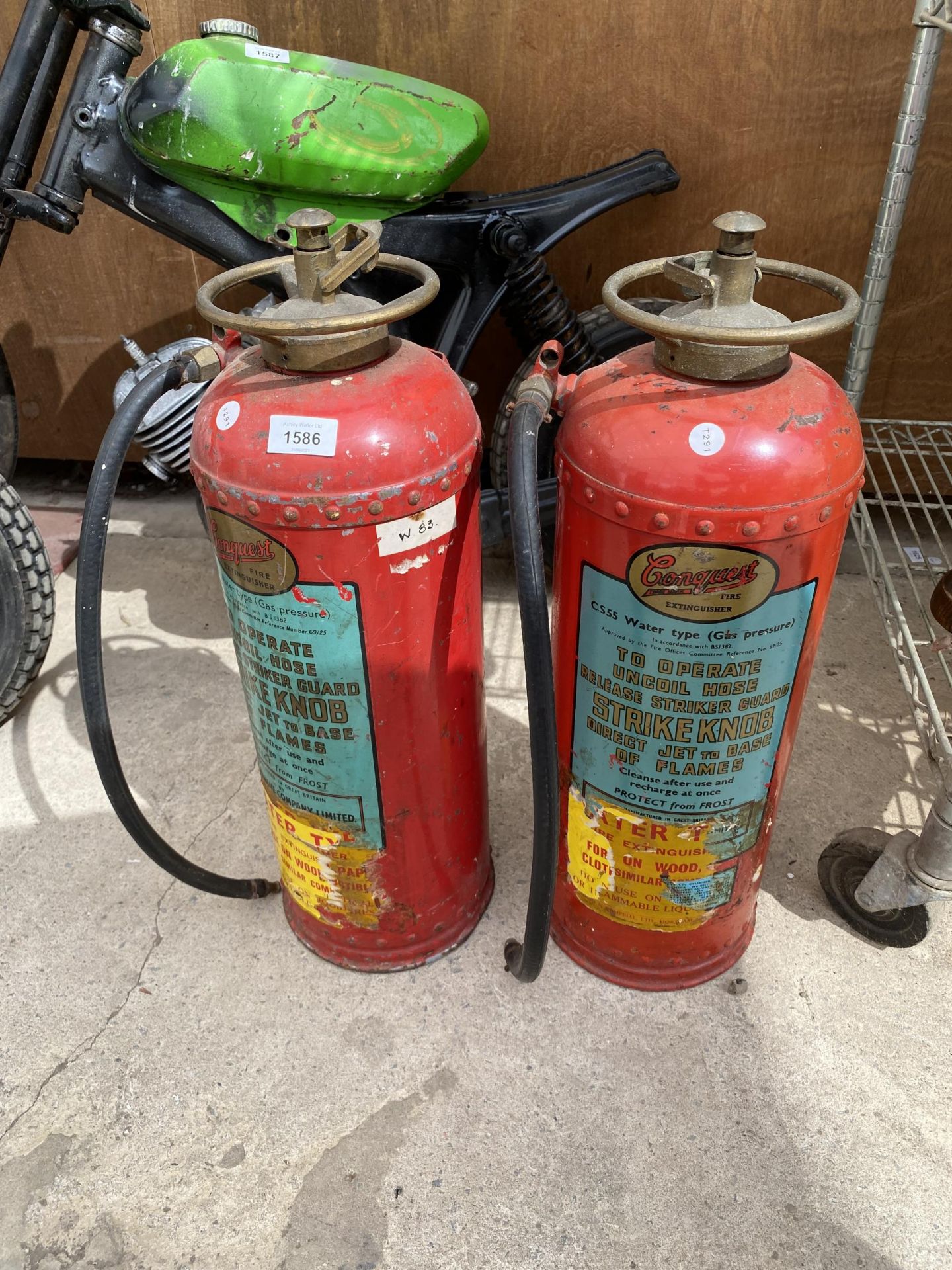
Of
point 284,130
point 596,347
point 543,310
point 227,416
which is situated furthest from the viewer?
point 596,347

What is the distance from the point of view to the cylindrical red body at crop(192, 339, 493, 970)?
→ 0.97m

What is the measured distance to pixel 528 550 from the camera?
0.87m

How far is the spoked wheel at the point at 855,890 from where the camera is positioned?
4.58ft

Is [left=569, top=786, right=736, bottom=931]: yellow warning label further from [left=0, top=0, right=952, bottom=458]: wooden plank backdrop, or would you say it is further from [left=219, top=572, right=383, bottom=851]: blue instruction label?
[left=0, top=0, right=952, bottom=458]: wooden plank backdrop

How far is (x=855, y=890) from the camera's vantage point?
1.40 metres

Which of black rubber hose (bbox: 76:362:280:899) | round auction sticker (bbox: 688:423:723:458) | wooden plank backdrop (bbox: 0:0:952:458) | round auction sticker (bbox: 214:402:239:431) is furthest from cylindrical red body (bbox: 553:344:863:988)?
wooden plank backdrop (bbox: 0:0:952:458)

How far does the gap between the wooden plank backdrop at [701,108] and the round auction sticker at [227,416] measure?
1301mm

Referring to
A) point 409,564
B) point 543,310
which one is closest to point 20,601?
point 409,564

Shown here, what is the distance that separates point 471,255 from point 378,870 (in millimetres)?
1212

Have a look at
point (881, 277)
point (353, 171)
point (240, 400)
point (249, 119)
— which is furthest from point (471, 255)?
point (240, 400)

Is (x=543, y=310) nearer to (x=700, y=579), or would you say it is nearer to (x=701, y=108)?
(x=701, y=108)

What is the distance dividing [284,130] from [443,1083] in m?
1.54

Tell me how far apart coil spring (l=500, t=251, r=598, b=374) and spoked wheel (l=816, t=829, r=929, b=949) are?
1043 mm

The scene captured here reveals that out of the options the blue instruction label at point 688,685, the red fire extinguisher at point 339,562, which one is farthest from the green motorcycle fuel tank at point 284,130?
the blue instruction label at point 688,685
